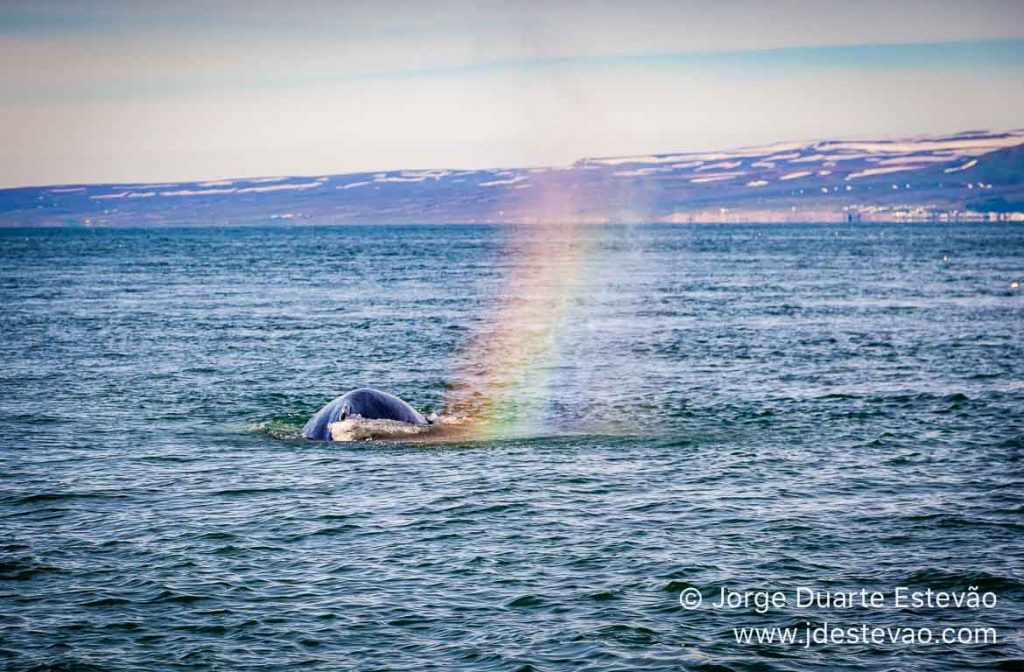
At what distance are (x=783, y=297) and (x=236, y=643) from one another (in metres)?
66.7

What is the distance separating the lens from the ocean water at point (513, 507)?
1423 cm

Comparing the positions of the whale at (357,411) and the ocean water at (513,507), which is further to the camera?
the whale at (357,411)

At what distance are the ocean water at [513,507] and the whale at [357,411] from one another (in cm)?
119

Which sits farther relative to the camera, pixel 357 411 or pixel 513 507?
pixel 357 411

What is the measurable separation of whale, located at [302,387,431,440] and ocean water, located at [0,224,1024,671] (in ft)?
3.90

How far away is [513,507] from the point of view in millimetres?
20266

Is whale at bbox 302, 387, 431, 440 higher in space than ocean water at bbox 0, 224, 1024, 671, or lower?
higher

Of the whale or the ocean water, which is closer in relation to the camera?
the ocean water

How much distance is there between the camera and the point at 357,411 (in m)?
26.9

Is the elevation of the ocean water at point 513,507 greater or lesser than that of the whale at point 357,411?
lesser

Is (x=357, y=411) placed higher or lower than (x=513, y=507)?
higher

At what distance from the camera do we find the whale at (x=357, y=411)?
26.8 meters

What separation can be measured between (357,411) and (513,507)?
7654 millimetres

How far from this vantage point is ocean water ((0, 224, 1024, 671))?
14.2 meters
